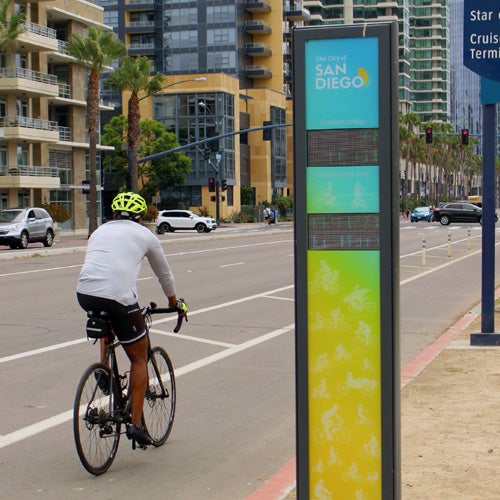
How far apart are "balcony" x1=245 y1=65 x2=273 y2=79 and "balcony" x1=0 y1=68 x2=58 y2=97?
5309cm

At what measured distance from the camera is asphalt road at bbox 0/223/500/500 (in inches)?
258

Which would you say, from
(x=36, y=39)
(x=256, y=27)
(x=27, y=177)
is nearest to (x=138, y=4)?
(x=256, y=27)

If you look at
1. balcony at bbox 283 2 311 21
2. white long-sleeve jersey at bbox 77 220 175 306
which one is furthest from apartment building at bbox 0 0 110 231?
balcony at bbox 283 2 311 21

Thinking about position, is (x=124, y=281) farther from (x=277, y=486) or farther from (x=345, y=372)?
(x=345, y=372)

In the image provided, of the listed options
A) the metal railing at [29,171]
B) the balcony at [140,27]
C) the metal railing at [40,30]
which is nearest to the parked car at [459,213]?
the metal railing at [29,171]

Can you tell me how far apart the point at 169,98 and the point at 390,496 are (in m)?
96.9

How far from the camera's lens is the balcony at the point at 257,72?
117312 mm

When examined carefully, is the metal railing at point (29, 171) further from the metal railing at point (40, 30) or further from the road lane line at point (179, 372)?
the road lane line at point (179, 372)

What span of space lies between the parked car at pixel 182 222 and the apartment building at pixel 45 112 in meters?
7.58

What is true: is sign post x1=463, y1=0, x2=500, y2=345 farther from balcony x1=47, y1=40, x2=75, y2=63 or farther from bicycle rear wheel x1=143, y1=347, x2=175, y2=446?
balcony x1=47, y1=40, x2=75, y2=63

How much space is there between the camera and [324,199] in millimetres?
4801

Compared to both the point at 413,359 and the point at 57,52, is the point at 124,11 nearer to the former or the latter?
the point at 57,52

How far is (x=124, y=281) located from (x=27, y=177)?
191 ft

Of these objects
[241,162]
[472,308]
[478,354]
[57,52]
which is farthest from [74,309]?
[241,162]
